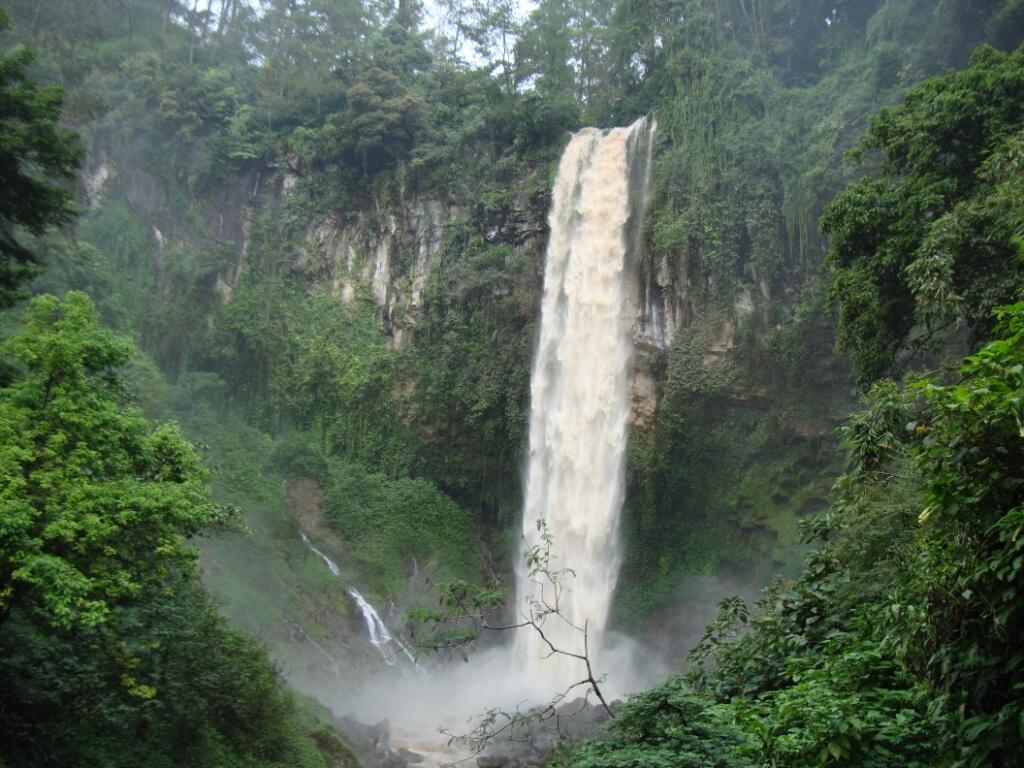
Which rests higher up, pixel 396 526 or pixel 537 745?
pixel 396 526

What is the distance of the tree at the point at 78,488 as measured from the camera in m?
7.24

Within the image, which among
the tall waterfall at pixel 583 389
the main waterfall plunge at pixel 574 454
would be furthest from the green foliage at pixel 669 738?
the tall waterfall at pixel 583 389

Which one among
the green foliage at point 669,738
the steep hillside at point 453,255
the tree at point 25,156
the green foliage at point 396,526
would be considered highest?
the steep hillside at point 453,255

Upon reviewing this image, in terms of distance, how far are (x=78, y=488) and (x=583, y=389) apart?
1666 cm

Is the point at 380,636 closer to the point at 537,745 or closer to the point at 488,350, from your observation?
the point at 537,745

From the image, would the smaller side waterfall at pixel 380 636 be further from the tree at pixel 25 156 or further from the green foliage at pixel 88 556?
the tree at pixel 25 156

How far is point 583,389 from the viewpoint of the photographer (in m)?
23.2

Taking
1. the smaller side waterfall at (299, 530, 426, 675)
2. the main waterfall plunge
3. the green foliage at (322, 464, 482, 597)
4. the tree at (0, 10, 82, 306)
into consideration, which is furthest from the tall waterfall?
the tree at (0, 10, 82, 306)

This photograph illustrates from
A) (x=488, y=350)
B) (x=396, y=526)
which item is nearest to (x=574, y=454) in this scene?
(x=488, y=350)

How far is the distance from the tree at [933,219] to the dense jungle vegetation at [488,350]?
0.06m

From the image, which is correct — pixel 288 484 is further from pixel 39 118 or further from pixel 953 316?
pixel 953 316

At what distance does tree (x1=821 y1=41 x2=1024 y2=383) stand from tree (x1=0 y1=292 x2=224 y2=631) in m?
9.85

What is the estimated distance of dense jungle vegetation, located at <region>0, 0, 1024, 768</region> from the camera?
4973 millimetres

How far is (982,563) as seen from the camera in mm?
3625
